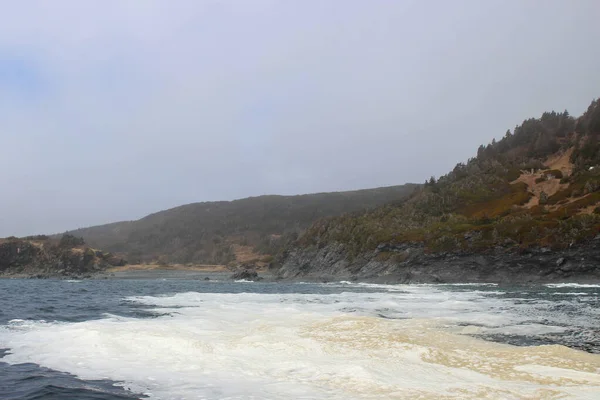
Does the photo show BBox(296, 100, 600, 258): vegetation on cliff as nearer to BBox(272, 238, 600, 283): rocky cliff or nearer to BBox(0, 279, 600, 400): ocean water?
BBox(272, 238, 600, 283): rocky cliff

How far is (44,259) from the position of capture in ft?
459

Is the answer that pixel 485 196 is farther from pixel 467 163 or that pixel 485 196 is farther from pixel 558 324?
pixel 558 324

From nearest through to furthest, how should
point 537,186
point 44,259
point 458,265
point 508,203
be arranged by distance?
point 458,265 < point 508,203 < point 537,186 < point 44,259

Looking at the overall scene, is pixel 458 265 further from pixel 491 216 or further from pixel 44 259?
pixel 44 259

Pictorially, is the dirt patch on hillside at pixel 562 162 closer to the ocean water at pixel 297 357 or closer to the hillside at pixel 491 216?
the hillside at pixel 491 216

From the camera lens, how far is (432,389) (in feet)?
38.2

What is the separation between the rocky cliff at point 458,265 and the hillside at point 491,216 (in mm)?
242

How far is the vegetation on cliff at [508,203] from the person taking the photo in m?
74.3

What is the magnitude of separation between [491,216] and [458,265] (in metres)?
24.2

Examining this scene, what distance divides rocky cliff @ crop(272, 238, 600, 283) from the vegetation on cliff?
1.59 metres

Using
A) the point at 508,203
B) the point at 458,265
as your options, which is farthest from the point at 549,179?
the point at 458,265

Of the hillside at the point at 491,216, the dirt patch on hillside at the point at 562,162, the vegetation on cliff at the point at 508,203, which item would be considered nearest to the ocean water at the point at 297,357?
the hillside at the point at 491,216

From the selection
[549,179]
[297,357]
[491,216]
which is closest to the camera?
[297,357]

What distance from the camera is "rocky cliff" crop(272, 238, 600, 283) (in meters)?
63.0
